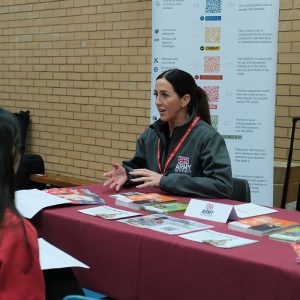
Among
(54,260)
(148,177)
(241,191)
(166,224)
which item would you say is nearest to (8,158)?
(54,260)

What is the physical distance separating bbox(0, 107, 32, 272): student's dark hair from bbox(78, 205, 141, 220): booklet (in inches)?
34.5

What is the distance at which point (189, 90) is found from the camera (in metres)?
3.08

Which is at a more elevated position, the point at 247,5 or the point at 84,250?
the point at 247,5

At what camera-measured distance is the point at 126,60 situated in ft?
16.9

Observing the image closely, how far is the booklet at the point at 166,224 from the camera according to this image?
1942 mm

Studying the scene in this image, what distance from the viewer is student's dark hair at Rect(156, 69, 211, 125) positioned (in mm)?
3043

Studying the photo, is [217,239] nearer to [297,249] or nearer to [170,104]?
[297,249]

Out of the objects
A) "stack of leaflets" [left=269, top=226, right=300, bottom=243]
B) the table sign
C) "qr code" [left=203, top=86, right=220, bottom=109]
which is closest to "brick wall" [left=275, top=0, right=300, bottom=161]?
"qr code" [left=203, top=86, right=220, bottom=109]

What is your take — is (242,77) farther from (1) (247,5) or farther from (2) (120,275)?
(2) (120,275)

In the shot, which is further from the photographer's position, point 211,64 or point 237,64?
point 211,64

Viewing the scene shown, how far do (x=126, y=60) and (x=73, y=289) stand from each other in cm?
363

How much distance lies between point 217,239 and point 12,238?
0.83 meters

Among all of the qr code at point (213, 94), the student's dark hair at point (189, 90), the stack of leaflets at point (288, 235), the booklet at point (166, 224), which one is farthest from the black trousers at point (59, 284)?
the qr code at point (213, 94)

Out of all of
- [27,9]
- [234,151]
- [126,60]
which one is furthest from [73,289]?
[27,9]
